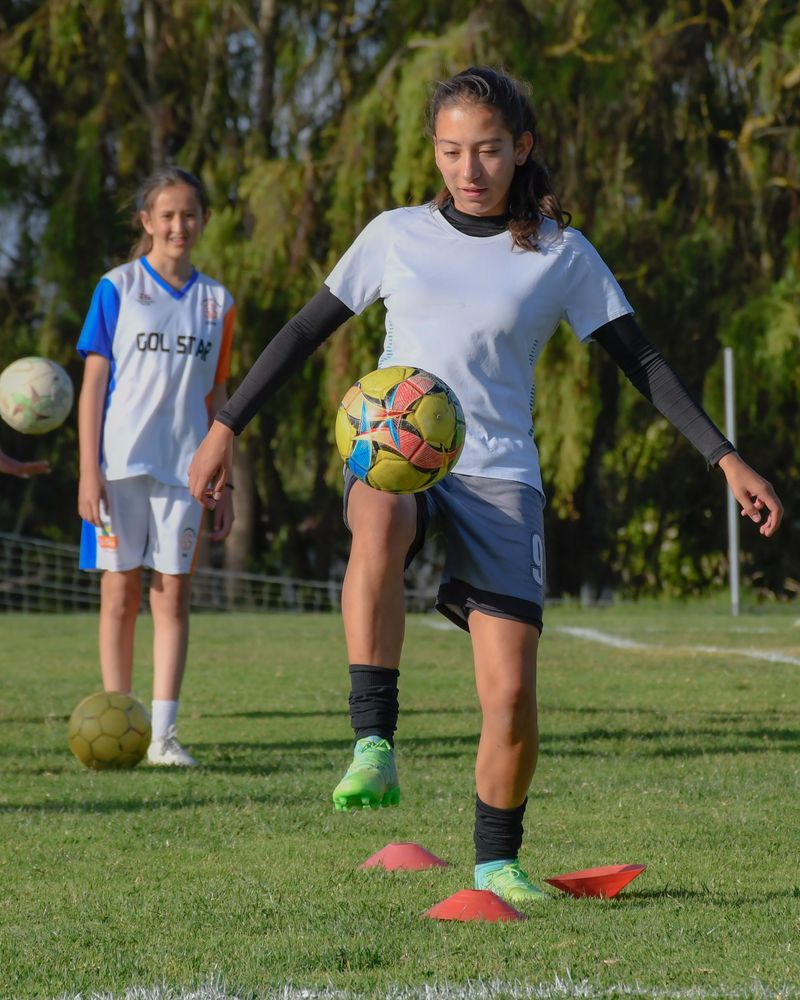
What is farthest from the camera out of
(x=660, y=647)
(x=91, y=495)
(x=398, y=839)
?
(x=660, y=647)

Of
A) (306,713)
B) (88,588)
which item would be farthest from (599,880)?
(88,588)

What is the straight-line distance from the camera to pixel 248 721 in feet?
25.3

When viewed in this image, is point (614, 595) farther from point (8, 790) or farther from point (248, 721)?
point (8, 790)

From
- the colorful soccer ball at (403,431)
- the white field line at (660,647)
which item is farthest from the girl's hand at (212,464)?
the white field line at (660,647)

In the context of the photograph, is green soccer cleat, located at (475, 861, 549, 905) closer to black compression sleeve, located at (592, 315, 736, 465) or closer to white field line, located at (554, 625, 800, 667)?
black compression sleeve, located at (592, 315, 736, 465)

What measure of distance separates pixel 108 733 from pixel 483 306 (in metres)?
2.87

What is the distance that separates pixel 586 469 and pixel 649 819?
16.5 metres

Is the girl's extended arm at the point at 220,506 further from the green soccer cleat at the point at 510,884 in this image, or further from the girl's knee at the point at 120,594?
the green soccer cleat at the point at 510,884

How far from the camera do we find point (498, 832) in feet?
12.5

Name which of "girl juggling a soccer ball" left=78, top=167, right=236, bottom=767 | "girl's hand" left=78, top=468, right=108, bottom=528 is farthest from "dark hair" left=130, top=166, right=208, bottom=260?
"girl's hand" left=78, top=468, right=108, bottom=528

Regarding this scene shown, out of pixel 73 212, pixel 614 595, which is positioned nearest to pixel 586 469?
pixel 614 595

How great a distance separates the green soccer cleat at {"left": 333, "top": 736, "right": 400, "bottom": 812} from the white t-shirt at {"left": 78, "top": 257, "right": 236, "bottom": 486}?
2842 millimetres

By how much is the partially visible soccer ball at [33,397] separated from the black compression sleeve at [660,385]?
355cm

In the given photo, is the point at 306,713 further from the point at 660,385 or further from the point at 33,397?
the point at 660,385
